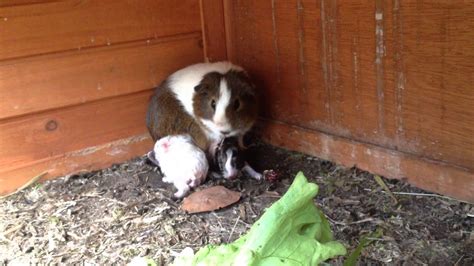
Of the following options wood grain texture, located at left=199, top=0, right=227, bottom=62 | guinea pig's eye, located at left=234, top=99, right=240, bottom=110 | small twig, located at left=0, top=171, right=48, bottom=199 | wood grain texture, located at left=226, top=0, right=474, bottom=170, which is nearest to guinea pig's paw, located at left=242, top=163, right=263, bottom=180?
guinea pig's eye, located at left=234, top=99, right=240, bottom=110

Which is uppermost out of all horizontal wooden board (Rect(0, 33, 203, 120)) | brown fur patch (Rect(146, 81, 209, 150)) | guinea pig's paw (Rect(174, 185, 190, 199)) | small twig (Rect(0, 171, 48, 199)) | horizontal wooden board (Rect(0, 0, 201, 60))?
horizontal wooden board (Rect(0, 0, 201, 60))

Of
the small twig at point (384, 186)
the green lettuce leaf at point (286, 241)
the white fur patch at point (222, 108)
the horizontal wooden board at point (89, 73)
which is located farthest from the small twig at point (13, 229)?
the small twig at point (384, 186)

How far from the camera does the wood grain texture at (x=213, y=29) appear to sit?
11.3ft

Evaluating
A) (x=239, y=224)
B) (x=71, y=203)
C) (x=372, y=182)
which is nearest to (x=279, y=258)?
→ (x=239, y=224)

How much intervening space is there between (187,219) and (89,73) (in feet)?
3.61

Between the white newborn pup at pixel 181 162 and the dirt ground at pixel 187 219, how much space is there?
0.09 m

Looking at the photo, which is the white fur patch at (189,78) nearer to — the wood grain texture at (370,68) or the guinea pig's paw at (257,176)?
the wood grain texture at (370,68)

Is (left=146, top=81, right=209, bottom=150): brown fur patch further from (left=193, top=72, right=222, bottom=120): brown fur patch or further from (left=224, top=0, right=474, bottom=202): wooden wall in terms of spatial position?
(left=224, top=0, right=474, bottom=202): wooden wall

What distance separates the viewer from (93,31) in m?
3.05

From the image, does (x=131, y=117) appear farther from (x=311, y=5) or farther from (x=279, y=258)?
(x=279, y=258)

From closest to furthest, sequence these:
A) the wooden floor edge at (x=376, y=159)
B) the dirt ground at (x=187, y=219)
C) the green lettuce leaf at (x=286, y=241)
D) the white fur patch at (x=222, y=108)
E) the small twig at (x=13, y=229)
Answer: the green lettuce leaf at (x=286, y=241)
the dirt ground at (x=187, y=219)
the wooden floor edge at (x=376, y=159)
the small twig at (x=13, y=229)
the white fur patch at (x=222, y=108)

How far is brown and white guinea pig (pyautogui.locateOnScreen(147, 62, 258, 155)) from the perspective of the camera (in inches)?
125

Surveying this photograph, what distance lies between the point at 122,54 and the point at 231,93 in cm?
68

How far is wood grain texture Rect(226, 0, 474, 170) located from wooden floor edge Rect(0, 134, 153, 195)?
87 cm
